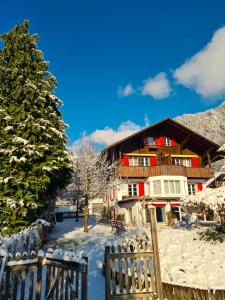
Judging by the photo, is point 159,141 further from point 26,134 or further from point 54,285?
point 54,285

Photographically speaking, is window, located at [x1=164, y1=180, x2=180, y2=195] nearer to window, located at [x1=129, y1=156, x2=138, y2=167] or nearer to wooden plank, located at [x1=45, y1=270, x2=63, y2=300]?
window, located at [x1=129, y1=156, x2=138, y2=167]

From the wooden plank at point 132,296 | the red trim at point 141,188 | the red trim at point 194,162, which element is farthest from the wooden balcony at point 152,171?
the wooden plank at point 132,296

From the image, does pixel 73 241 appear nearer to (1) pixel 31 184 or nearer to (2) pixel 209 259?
(1) pixel 31 184

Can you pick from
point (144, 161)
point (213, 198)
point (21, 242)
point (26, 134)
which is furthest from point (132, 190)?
point (21, 242)

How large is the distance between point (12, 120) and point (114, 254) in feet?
44.8

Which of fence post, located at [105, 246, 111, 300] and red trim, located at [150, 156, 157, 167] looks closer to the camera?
fence post, located at [105, 246, 111, 300]

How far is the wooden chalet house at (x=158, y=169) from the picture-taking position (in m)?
36.2

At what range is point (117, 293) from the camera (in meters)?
8.05

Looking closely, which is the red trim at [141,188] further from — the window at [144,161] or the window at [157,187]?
the window at [144,161]

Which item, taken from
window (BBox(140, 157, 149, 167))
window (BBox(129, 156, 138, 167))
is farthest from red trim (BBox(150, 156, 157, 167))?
window (BBox(129, 156, 138, 167))

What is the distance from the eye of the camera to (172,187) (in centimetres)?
3772

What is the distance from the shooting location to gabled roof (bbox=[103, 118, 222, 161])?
3929cm

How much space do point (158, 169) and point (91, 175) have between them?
10473mm

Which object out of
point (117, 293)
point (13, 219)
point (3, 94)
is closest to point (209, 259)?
point (117, 293)
